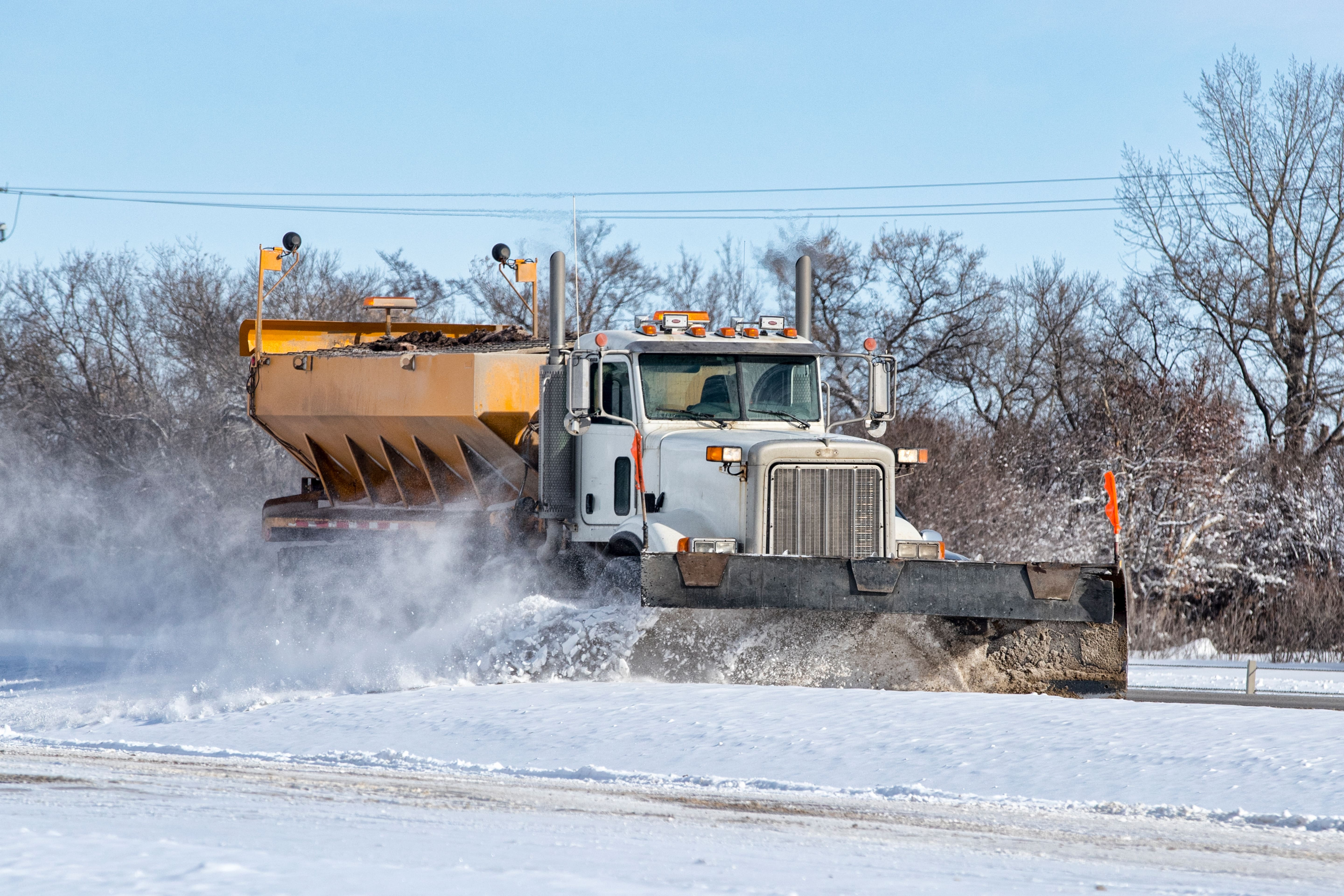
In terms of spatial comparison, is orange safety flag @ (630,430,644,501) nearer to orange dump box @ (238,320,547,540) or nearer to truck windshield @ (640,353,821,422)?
truck windshield @ (640,353,821,422)

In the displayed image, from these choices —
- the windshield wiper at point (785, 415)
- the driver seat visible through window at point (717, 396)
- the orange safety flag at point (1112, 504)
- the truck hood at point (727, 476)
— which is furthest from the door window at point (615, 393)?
the orange safety flag at point (1112, 504)

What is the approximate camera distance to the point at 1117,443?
2870 cm

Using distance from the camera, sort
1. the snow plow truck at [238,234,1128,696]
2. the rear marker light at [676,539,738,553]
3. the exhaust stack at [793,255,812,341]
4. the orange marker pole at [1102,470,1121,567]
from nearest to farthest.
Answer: the orange marker pole at [1102,470,1121,567]
the snow plow truck at [238,234,1128,696]
the rear marker light at [676,539,738,553]
the exhaust stack at [793,255,812,341]

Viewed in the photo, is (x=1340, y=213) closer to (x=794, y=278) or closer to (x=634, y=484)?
(x=794, y=278)

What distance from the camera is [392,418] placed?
12.7 meters

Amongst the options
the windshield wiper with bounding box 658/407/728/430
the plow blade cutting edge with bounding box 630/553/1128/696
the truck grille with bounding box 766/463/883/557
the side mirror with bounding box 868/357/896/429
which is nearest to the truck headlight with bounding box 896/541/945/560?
the truck grille with bounding box 766/463/883/557

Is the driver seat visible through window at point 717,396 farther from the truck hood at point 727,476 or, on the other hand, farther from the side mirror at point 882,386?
the side mirror at point 882,386

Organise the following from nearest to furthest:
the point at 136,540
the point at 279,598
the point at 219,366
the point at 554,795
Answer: the point at 554,795 < the point at 279,598 < the point at 136,540 < the point at 219,366

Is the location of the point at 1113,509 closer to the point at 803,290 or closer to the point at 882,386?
the point at 882,386

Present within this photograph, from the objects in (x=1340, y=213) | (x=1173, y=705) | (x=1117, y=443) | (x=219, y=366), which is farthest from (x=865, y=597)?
(x=1340, y=213)

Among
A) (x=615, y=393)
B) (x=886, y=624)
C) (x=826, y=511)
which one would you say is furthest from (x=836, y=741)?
Answer: (x=615, y=393)

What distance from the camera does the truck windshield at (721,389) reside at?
11719 mm

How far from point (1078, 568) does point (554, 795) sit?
15.4ft

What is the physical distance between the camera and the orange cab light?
12.1m
